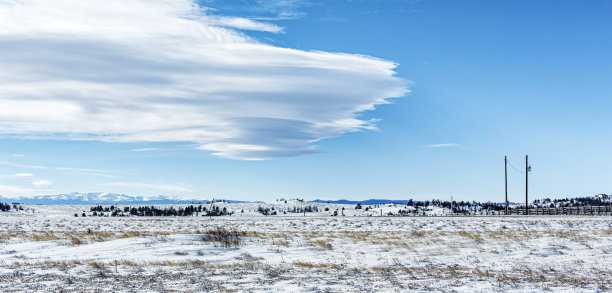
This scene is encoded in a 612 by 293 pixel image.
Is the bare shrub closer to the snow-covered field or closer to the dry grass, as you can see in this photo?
the snow-covered field

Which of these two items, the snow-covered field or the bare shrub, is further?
the bare shrub

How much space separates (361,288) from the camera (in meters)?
13.8

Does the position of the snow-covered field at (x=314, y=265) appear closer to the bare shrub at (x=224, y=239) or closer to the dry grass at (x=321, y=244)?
the dry grass at (x=321, y=244)

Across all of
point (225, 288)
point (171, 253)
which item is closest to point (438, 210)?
point (171, 253)

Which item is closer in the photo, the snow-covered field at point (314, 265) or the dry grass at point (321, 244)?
the snow-covered field at point (314, 265)

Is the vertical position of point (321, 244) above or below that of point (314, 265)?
above

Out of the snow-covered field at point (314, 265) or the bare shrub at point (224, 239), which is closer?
the snow-covered field at point (314, 265)

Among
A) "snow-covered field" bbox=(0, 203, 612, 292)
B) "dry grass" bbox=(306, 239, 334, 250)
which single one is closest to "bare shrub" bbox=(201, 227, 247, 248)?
"snow-covered field" bbox=(0, 203, 612, 292)

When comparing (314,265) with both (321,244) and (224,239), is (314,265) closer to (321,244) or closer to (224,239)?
(321,244)

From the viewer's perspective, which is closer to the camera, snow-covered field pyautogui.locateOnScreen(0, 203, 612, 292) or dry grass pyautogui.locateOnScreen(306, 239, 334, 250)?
snow-covered field pyautogui.locateOnScreen(0, 203, 612, 292)

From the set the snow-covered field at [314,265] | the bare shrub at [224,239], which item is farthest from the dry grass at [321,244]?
the bare shrub at [224,239]

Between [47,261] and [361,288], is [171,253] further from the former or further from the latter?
[361,288]

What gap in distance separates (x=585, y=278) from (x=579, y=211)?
6393 cm

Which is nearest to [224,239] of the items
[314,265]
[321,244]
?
[321,244]
